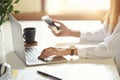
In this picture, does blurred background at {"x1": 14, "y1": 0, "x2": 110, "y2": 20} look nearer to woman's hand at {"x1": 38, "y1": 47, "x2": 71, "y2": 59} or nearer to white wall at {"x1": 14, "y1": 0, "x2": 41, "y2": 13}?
white wall at {"x1": 14, "y1": 0, "x2": 41, "y2": 13}

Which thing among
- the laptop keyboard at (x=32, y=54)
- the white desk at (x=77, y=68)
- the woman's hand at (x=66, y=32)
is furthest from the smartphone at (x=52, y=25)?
the laptop keyboard at (x=32, y=54)

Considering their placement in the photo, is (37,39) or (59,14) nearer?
(37,39)

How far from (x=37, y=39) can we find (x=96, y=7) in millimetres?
729

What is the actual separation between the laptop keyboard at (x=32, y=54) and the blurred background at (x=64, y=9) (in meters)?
0.75

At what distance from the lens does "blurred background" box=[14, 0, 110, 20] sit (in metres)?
2.17

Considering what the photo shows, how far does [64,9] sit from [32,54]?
87 cm

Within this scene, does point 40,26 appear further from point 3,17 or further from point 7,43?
point 3,17

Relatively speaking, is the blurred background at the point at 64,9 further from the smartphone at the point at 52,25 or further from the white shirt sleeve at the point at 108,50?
the white shirt sleeve at the point at 108,50

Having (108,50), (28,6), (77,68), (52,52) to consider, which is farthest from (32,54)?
(28,6)

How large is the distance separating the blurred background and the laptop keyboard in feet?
2.46

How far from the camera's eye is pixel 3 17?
1.11m

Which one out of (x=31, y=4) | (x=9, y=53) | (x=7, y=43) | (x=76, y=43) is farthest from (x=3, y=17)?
(x=31, y=4)

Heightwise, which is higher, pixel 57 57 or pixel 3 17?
pixel 3 17

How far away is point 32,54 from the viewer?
4.60ft
